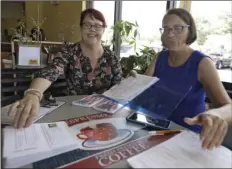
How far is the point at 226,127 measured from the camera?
2.05 feet

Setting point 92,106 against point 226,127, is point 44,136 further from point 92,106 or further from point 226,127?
point 226,127

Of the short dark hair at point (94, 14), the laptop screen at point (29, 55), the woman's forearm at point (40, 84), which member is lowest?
the woman's forearm at point (40, 84)

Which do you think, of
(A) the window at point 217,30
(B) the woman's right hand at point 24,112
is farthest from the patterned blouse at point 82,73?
(A) the window at point 217,30

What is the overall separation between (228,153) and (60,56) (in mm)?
1034

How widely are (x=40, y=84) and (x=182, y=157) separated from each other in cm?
69

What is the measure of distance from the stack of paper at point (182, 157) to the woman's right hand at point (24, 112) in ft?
1.29

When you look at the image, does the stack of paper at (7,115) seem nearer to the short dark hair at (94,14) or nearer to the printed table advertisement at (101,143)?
the printed table advertisement at (101,143)

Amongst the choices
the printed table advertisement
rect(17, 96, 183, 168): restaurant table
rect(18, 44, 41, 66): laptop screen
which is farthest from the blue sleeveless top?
rect(18, 44, 41, 66): laptop screen

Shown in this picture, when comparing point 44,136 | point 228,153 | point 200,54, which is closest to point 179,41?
point 200,54

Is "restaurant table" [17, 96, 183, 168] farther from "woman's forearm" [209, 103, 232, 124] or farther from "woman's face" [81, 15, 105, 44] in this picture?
"woman's face" [81, 15, 105, 44]

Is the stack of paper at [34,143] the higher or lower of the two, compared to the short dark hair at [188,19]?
lower

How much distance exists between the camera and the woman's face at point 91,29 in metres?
1.35

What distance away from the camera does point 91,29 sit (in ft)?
4.41

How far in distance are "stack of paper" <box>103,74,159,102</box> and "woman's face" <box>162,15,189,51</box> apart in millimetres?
260
